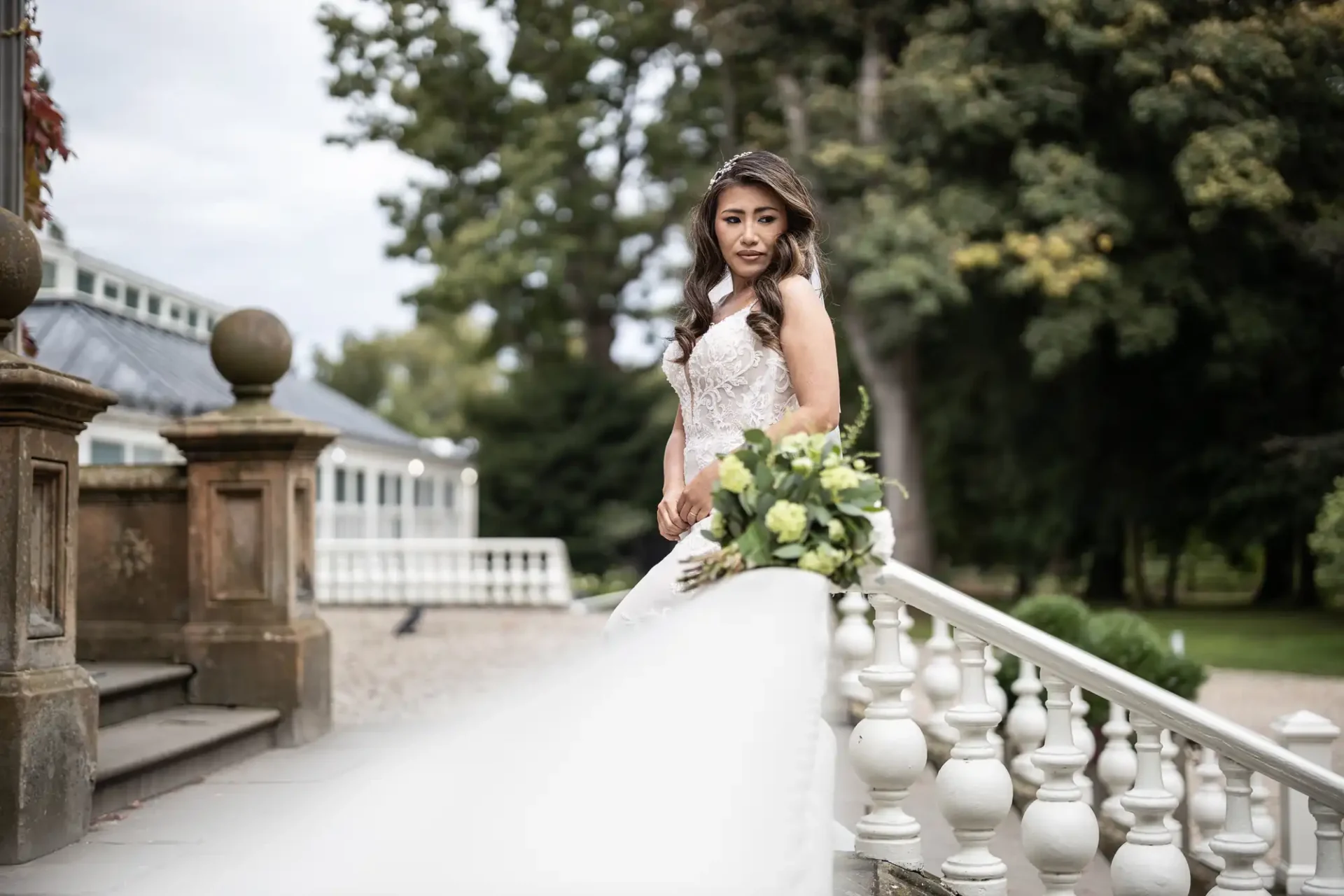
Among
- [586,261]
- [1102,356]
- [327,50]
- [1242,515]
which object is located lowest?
[1242,515]

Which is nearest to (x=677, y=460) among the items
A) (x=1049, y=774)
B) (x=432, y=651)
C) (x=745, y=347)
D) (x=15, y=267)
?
(x=745, y=347)

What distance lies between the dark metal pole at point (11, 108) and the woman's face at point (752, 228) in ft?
12.5

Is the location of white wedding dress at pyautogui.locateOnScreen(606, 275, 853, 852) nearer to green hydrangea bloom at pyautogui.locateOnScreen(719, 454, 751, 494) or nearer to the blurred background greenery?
green hydrangea bloom at pyautogui.locateOnScreen(719, 454, 751, 494)

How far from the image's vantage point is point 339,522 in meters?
26.2

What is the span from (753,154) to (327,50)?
83.8ft

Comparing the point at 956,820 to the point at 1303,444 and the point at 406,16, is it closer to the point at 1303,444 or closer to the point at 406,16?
the point at 1303,444

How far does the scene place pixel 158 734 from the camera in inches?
227

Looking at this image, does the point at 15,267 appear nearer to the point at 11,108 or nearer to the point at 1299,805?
the point at 11,108

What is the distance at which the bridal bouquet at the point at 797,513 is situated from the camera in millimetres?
2873

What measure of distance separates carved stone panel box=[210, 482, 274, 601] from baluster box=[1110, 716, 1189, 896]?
4.51 metres

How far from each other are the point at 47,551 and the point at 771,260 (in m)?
2.90

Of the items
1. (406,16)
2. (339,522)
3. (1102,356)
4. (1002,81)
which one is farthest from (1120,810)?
(406,16)

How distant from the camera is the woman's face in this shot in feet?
11.3

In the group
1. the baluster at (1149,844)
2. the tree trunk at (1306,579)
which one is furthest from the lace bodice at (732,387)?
the tree trunk at (1306,579)
